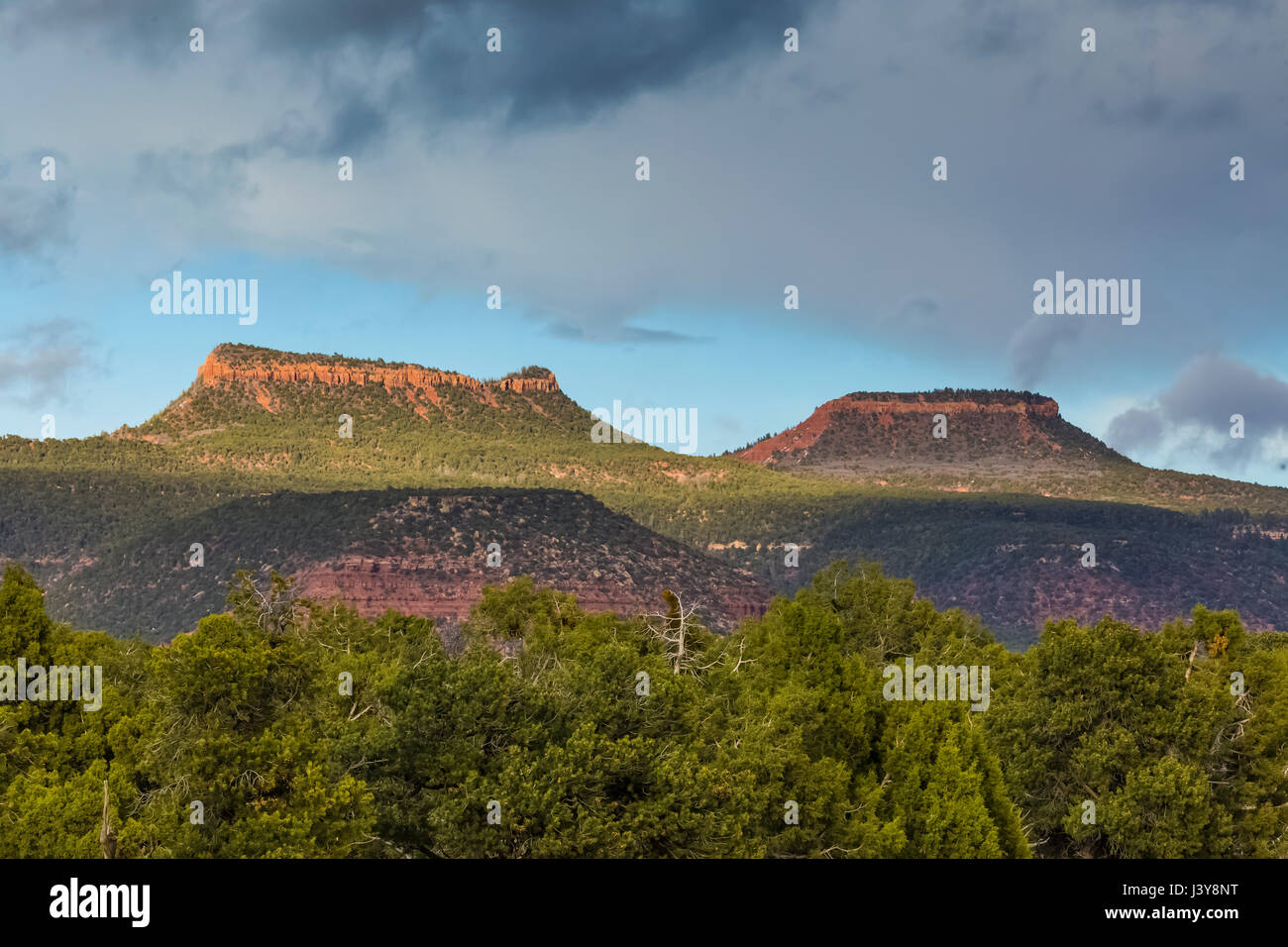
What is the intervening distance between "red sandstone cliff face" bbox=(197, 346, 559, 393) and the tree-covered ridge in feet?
428

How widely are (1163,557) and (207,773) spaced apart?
452ft

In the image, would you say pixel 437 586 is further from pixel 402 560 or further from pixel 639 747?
pixel 639 747

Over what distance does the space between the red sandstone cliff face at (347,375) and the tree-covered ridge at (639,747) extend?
428ft

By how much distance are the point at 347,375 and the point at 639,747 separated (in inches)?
6215

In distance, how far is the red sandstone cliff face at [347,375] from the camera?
176 meters

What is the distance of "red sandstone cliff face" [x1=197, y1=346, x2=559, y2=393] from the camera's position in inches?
6934

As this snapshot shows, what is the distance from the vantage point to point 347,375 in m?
184

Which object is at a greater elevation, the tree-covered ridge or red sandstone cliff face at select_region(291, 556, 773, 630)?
red sandstone cliff face at select_region(291, 556, 773, 630)

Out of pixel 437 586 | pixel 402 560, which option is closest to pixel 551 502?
pixel 402 560

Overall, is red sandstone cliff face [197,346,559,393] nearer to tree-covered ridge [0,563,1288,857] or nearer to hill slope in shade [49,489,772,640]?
hill slope in shade [49,489,772,640]

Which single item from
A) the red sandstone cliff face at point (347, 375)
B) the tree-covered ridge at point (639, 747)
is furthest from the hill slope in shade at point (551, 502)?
the tree-covered ridge at point (639, 747)

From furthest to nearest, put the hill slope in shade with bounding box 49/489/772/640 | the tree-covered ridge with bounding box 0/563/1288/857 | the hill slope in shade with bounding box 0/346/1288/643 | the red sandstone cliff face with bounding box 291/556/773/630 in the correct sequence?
1. the hill slope in shade with bounding box 0/346/1288/643
2. the hill slope in shade with bounding box 49/489/772/640
3. the red sandstone cliff face with bounding box 291/556/773/630
4. the tree-covered ridge with bounding box 0/563/1288/857

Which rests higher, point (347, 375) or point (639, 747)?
point (347, 375)

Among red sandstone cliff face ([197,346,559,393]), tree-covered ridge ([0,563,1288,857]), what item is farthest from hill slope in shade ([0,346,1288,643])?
tree-covered ridge ([0,563,1288,857])
